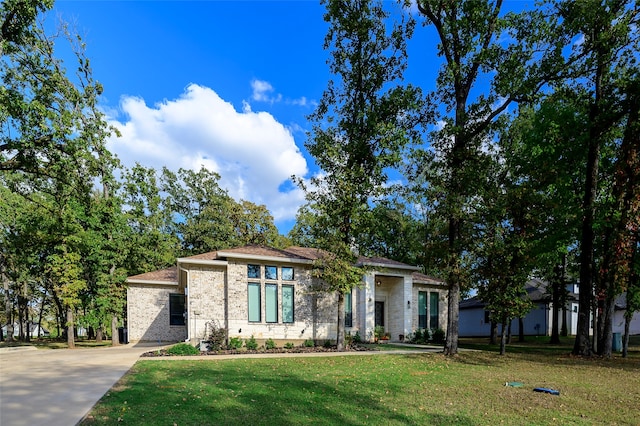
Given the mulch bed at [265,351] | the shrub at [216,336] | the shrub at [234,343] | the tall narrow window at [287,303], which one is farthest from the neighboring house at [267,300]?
the mulch bed at [265,351]

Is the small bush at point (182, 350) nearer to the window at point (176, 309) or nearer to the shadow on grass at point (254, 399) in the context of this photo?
the shadow on grass at point (254, 399)

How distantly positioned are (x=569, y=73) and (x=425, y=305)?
566 inches

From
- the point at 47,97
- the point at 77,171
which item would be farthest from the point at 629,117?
the point at 47,97

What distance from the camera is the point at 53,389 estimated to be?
7.23 m

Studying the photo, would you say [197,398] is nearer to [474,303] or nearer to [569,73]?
[569,73]

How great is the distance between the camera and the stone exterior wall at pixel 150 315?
864 inches

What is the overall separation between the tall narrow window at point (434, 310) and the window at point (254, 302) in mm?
11576

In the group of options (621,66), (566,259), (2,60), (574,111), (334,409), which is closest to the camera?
(334,409)

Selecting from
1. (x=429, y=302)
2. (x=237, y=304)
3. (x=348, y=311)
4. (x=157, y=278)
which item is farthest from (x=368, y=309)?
(x=157, y=278)

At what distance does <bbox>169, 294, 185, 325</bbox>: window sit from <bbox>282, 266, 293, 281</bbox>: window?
8.89 metres

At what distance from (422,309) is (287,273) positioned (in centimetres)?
974

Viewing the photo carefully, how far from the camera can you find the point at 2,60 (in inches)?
540

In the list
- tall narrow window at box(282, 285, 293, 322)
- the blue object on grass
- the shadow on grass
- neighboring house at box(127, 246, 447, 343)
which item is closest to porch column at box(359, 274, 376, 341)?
neighboring house at box(127, 246, 447, 343)

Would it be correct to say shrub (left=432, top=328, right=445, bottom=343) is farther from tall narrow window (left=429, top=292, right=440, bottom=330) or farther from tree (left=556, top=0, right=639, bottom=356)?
tree (left=556, top=0, right=639, bottom=356)
